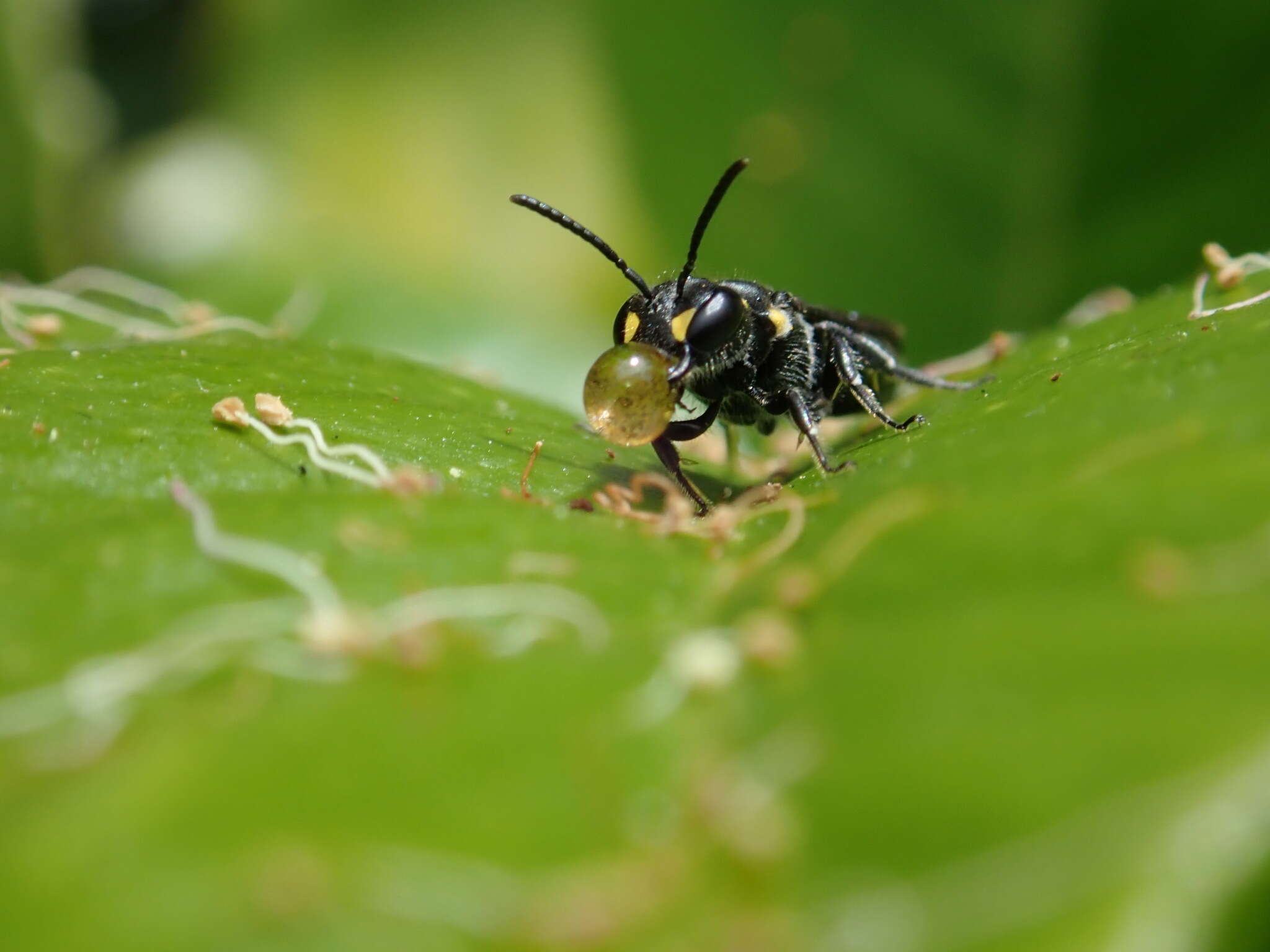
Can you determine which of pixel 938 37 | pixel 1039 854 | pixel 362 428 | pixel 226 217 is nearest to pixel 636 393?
pixel 362 428


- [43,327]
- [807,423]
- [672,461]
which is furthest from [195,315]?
[807,423]

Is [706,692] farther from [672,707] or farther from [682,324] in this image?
[682,324]

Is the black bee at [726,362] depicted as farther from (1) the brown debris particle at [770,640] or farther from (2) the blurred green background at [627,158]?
(1) the brown debris particle at [770,640]

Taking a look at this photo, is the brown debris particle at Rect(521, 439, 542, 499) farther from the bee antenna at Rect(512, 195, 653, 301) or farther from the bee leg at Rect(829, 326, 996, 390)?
the bee leg at Rect(829, 326, 996, 390)

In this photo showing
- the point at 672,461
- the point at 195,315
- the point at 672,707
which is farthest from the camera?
the point at 195,315

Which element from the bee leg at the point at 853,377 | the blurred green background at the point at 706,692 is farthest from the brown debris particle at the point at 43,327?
the bee leg at the point at 853,377

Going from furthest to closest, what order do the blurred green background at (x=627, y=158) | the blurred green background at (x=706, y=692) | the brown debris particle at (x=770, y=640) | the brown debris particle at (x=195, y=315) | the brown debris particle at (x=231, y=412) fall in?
the blurred green background at (x=627, y=158), the brown debris particle at (x=195, y=315), the brown debris particle at (x=231, y=412), the brown debris particle at (x=770, y=640), the blurred green background at (x=706, y=692)

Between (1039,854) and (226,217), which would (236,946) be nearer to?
Answer: (1039,854)
